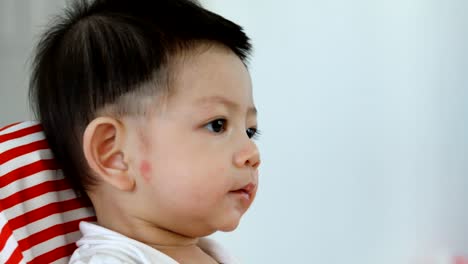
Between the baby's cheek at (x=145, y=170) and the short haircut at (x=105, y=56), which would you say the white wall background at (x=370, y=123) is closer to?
the short haircut at (x=105, y=56)

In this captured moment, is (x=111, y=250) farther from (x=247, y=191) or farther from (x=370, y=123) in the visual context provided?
(x=370, y=123)

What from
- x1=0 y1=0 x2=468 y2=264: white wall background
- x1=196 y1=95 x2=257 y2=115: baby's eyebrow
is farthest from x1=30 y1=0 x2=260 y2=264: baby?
x1=0 y1=0 x2=468 y2=264: white wall background

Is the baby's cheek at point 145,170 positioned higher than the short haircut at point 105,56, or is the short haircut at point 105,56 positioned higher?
the short haircut at point 105,56

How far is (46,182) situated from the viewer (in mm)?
834

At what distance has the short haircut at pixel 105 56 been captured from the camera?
2.53ft

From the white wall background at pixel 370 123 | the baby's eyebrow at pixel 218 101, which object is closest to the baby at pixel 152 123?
the baby's eyebrow at pixel 218 101

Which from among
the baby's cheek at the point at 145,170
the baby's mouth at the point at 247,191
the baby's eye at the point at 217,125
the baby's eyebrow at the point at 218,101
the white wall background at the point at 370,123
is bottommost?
the white wall background at the point at 370,123

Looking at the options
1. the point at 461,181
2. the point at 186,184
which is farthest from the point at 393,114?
the point at 186,184

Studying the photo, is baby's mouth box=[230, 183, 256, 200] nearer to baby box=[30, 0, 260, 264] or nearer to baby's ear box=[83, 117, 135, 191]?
baby box=[30, 0, 260, 264]

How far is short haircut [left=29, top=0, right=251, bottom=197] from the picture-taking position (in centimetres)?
77

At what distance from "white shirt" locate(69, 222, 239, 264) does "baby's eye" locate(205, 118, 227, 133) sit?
0.46 feet

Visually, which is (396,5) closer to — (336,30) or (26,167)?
(336,30)

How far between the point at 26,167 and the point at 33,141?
34mm

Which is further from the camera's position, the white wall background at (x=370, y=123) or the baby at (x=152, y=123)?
the white wall background at (x=370, y=123)
